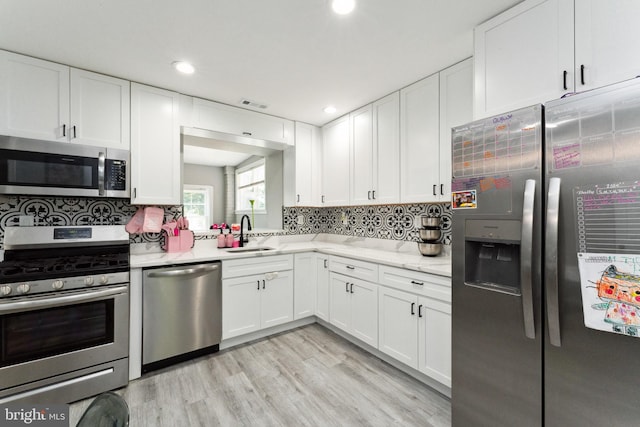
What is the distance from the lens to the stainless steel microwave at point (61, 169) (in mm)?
1963

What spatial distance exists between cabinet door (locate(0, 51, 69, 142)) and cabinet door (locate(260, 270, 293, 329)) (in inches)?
83.3

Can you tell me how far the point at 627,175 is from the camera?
1.01 m

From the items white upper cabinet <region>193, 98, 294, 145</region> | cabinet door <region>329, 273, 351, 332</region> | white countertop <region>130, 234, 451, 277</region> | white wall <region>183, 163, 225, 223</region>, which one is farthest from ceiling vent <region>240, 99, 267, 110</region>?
white wall <region>183, 163, 225, 223</region>

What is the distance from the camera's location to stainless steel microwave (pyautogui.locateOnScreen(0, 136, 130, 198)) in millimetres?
1963

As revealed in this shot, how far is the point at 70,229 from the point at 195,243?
1044 millimetres

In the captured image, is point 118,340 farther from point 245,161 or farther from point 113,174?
point 245,161

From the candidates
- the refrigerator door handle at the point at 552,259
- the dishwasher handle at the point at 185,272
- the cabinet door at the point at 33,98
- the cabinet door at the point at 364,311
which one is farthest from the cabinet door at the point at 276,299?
the refrigerator door handle at the point at 552,259

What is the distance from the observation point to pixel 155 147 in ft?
8.37

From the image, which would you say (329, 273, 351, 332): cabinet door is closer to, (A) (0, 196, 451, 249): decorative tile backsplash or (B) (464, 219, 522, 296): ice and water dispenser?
(A) (0, 196, 451, 249): decorative tile backsplash

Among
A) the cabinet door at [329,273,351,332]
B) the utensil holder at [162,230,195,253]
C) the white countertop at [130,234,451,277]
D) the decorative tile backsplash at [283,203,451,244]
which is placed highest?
the decorative tile backsplash at [283,203,451,244]

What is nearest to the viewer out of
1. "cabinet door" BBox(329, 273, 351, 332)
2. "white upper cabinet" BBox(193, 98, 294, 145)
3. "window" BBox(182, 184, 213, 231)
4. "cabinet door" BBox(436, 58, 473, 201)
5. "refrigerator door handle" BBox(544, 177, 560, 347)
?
"refrigerator door handle" BBox(544, 177, 560, 347)

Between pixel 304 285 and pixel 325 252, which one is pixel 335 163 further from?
pixel 304 285

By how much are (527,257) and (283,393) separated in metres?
1.79

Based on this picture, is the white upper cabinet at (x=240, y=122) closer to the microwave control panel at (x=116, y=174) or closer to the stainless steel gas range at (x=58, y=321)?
the microwave control panel at (x=116, y=174)
